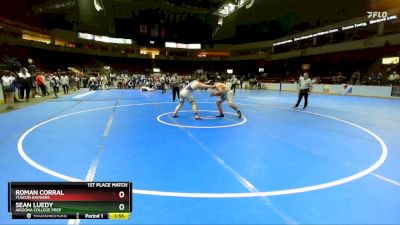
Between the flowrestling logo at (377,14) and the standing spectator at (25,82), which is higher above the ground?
the flowrestling logo at (377,14)

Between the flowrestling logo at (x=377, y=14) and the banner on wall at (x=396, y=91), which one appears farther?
the flowrestling logo at (x=377, y=14)

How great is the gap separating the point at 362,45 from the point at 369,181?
36323mm

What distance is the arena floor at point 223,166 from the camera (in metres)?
3.77

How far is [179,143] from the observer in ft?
23.9

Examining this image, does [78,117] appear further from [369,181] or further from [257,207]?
[369,181]

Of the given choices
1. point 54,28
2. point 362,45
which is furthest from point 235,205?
point 54,28
